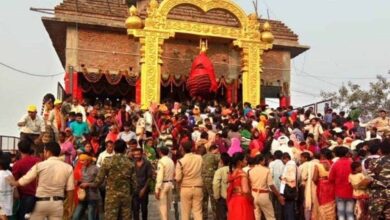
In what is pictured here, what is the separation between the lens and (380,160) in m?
7.20

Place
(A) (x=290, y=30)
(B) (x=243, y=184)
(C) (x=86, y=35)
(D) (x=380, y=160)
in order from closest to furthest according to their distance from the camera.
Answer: (D) (x=380, y=160), (B) (x=243, y=184), (C) (x=86, y=35), (A) (x=290, y=30)

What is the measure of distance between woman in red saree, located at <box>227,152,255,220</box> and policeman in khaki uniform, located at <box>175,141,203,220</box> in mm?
924

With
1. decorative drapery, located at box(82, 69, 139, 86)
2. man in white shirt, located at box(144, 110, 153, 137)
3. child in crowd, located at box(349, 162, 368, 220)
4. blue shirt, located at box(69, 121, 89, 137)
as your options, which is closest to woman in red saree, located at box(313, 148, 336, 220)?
child in crowd, located at box(349, 162, 368, 220)

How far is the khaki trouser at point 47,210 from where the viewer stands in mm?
7676

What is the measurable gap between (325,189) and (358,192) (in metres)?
0.71

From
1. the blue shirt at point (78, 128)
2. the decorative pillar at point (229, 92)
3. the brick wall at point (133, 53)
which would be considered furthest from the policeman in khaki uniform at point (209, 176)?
the decorative pillar at point (229, 92)

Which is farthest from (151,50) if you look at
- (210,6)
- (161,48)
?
(210,6)

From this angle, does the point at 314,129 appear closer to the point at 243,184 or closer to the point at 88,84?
the point at 243,184

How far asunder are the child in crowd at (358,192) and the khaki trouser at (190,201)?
263cm

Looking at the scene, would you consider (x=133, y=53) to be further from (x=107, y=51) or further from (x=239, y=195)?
(x=239, y=195)

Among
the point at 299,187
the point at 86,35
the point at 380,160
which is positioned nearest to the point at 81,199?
the point at 299,187

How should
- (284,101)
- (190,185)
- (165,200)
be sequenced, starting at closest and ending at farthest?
1. (190,185)
2. (165,200)
3. (284,101)

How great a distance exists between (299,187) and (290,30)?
19.9 metres

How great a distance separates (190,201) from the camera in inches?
400
